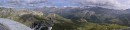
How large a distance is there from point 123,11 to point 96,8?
991mm

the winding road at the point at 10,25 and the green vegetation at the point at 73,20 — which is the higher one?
the green vegetation at the point at 73,20

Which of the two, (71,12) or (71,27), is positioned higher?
(71,12)

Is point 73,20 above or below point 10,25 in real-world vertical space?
above

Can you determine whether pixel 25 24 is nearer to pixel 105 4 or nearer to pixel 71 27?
pixel 71 27

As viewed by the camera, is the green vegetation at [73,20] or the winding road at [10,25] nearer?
the green vegetation at [73,20]

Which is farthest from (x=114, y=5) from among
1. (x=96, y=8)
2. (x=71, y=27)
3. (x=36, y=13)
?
(x=36, y=13)

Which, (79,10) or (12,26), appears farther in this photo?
(12,26)

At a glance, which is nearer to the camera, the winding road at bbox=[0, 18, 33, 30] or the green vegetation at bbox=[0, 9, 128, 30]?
the green vegetation at bbox=[0, 9, 128, 30]

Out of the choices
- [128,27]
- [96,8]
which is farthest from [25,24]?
[128,27]

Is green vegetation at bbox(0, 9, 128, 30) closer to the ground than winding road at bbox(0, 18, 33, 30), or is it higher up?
higher up

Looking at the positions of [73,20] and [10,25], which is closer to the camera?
[73,20]

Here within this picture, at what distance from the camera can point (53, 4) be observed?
835cm

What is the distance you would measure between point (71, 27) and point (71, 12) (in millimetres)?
600

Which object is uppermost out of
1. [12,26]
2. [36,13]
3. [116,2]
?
[116,2]
